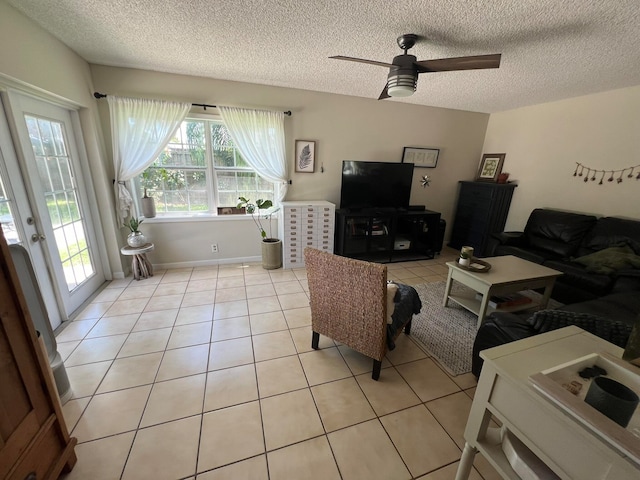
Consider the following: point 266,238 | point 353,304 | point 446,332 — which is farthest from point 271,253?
point 446,332

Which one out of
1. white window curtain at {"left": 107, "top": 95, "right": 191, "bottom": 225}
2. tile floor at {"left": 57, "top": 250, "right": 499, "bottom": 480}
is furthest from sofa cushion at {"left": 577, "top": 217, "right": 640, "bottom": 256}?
white window curtain at {"left": 107, "top": 95, "right": 191, "bottom": 225}

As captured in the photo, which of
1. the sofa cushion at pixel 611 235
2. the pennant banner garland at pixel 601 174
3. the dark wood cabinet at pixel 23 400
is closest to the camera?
the dark wood cabinet at pixel 23 400

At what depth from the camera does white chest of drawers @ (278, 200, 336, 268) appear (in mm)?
3375

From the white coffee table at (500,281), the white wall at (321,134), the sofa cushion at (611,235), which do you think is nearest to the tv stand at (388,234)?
the white wall at (321,134)

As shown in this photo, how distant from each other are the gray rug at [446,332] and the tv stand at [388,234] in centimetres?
118

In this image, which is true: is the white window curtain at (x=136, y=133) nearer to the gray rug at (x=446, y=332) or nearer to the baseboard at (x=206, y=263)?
the baseboard at (x=206, y=263)

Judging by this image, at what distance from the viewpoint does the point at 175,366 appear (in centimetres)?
181

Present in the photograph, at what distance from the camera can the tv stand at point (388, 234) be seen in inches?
145

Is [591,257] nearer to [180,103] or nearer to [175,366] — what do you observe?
[175,366]

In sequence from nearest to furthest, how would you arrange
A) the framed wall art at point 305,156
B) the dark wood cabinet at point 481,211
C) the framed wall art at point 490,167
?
the framed wall art at point 305,156 → the dark wood cabinet at point 481,211 → the framed wall art at point 490,167

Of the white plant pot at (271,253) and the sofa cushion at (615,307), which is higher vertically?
the sofa cushion at (615,307)

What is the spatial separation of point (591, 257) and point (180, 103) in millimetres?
4791

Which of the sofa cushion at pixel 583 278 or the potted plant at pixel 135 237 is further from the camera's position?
the potted plant at pixel 135 237

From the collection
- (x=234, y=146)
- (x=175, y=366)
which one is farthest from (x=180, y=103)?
(x=175, y=366)
